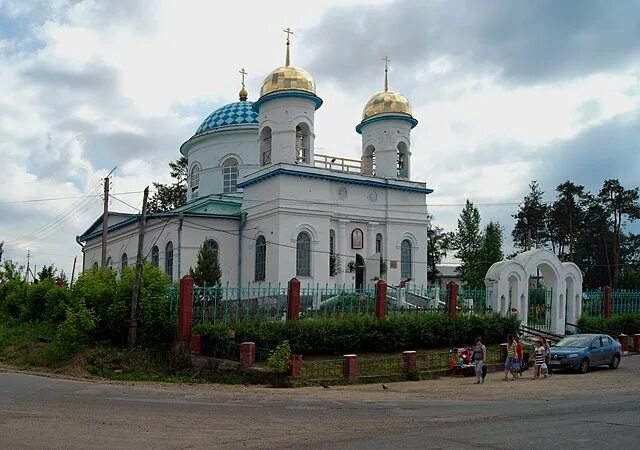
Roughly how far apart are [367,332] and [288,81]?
576 inches

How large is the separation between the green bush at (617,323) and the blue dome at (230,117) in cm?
2043

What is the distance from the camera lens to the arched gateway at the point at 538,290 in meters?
27.6

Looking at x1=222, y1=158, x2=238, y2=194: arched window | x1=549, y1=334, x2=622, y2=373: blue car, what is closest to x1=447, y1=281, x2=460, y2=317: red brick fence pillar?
x1=549, y1=334, x2=622, y2=373: blue car

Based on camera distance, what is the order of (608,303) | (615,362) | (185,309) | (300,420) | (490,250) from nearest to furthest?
(300,420), (185,309), (615,362), (608,303), (490,250)

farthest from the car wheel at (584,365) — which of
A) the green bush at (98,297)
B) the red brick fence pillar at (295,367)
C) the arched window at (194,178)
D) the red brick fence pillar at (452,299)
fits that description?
the arched window at (194,178)

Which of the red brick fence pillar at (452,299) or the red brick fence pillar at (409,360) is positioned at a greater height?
the red brick fence pillar at (452,299)

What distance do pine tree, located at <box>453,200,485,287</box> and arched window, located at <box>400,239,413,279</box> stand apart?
1545cm

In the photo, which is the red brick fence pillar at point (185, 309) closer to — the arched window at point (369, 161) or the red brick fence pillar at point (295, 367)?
the red brick fence pillar at point (295, 367)

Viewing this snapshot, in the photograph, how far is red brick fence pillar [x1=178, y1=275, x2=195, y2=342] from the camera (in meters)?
21.0

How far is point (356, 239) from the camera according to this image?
111 ft

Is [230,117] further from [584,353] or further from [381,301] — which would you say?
[584,353]

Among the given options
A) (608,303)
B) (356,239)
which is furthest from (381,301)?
(608,303)

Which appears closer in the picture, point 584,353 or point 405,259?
point 584,353

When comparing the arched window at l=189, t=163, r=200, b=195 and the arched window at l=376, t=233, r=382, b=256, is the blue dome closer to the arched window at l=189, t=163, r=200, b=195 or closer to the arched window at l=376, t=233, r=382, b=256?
the arched window at l=189, t=163, r=200, b=195
